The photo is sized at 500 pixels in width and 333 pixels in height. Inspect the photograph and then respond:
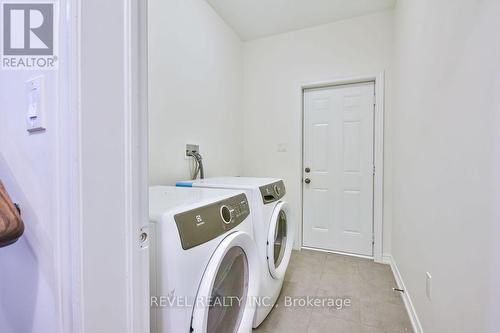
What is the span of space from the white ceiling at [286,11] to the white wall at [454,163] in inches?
33.4

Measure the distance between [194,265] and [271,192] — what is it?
0.87m

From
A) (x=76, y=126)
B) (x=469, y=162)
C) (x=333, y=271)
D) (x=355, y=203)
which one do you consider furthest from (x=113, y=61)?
(x=355, y=203)

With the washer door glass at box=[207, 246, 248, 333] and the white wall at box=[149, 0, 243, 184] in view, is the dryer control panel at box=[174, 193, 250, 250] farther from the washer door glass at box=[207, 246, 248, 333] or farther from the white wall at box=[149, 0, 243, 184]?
the white wall at box=[149, 0, 243, 184]

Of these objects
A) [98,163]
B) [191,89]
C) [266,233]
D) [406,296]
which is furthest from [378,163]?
[98,163]

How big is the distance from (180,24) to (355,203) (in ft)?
8.08

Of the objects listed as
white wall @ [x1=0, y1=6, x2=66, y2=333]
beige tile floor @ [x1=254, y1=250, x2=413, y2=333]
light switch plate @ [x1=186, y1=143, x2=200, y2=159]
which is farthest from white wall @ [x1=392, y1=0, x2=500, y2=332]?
light switch plate @ [x1=186, y1=143, x2=200, y2=159]

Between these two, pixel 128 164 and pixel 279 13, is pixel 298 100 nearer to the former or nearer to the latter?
pixel 279 13

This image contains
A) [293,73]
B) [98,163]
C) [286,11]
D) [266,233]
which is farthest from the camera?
[293,73]

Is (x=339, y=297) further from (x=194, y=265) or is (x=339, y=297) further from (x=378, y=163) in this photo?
(x=194, y=265)

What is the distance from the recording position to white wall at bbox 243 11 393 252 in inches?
93.4

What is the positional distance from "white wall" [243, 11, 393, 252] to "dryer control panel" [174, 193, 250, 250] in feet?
5.76

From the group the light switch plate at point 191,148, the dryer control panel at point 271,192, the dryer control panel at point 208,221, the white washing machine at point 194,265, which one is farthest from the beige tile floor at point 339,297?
the light switch plate at point 191,148

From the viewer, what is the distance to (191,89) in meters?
2.03

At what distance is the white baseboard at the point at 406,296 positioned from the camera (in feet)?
4.53
